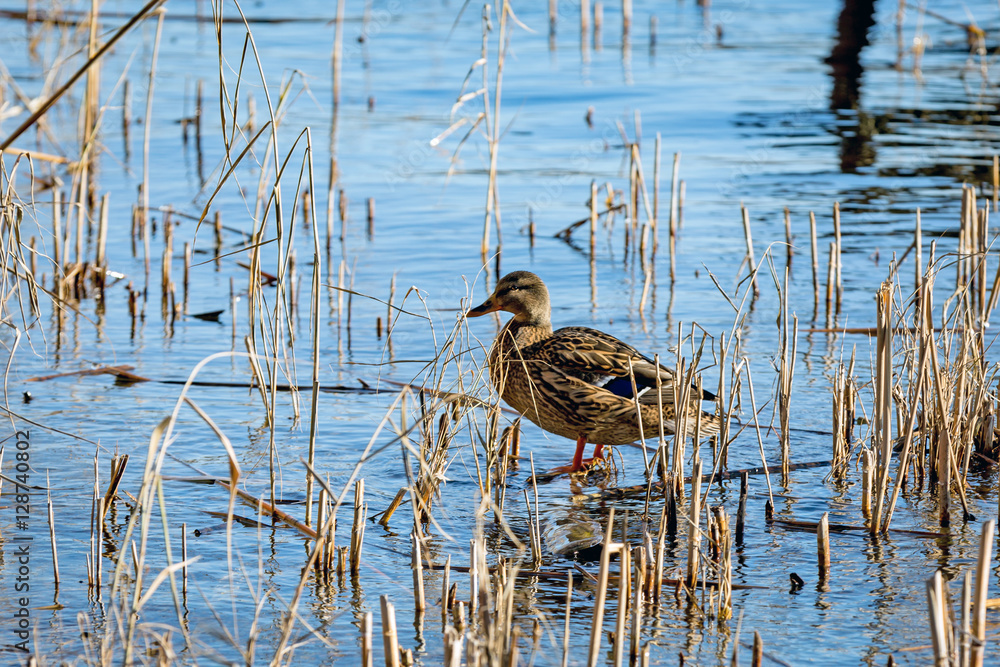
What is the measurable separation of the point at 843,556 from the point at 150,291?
580 centimetres

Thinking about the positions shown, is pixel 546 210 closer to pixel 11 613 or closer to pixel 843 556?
pixel 843 556

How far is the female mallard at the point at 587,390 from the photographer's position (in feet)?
17.7

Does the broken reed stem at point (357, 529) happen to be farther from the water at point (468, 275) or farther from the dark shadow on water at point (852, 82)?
the dark shadow on water at point (852, 82)

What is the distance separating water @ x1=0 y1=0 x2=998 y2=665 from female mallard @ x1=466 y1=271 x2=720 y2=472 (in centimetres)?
28

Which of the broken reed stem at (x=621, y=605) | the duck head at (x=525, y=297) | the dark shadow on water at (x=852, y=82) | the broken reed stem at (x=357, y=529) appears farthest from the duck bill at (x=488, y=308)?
the dark shadow on water at (x=852, y=82)

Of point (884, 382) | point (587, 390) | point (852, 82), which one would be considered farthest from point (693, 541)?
point (852, 82)

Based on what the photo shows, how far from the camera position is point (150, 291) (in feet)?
27.9

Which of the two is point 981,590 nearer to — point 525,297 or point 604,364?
point 604,364

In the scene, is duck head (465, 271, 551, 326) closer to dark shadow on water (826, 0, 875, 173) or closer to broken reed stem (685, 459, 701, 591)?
broken reed stem (685, 459, 701, 591)

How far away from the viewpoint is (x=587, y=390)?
5.45m

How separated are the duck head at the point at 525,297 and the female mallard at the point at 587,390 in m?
0.32

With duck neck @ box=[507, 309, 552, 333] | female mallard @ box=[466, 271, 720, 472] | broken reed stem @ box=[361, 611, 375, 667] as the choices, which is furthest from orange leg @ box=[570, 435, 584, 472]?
broken reed stem @ box=[361, 611, 375, 667]

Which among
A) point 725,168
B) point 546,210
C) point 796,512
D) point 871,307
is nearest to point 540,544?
point 796,512

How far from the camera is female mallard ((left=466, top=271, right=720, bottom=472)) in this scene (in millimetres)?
5402
